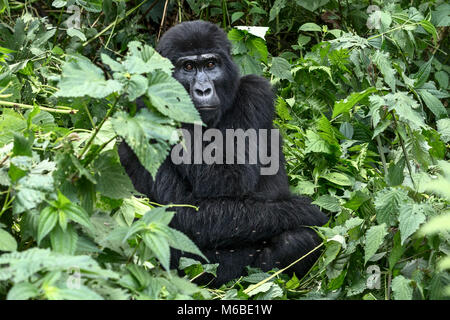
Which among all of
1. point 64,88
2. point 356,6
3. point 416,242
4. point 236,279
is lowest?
point 236,279

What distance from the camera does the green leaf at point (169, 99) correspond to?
8.07ft

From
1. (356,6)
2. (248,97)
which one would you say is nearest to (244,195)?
(248,97)

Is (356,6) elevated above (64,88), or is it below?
above

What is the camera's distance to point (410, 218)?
2.96 m

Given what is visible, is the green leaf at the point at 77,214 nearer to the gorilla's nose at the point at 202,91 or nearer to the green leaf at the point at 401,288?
the green leaf at the point at 401,288

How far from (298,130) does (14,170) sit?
2847 millimetres

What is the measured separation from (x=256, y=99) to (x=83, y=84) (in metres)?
2.10

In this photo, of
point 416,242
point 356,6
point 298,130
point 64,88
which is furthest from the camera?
point 356,6

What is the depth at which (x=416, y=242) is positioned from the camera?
307 cm

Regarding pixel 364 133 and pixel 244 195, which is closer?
pixel 244 195

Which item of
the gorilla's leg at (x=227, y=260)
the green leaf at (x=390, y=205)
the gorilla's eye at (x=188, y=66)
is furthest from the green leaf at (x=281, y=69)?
the green leaf at (x=390, y=205)

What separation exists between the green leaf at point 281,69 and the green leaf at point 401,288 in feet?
8.40

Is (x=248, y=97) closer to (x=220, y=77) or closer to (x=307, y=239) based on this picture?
(x=220, y=77)

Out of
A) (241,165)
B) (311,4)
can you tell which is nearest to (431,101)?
(241,165)
